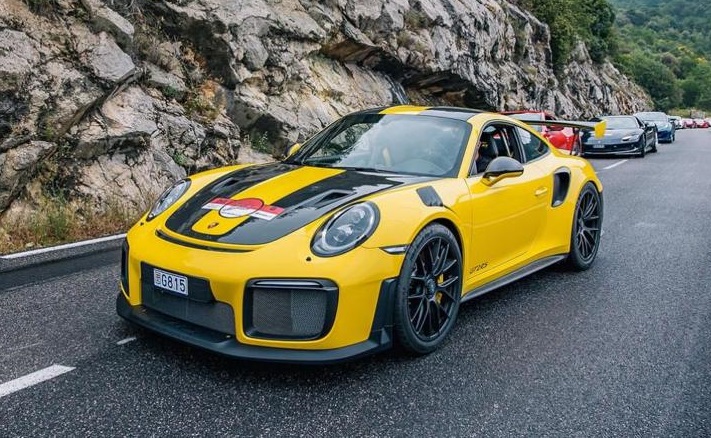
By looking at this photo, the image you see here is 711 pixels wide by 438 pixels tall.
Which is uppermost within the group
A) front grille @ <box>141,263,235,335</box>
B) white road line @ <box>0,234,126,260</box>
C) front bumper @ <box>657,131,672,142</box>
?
front grille @ <box>141,263,235,335</box>

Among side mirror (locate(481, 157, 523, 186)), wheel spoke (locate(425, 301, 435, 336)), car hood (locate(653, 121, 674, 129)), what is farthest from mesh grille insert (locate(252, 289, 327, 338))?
car hood (locate(653, 121, 674, 129))

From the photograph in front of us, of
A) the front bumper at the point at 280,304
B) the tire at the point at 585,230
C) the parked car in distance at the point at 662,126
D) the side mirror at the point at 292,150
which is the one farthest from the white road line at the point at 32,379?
the parked car in distance at the point at 662,126

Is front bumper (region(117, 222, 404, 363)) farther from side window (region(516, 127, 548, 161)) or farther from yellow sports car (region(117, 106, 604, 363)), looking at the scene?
side window (region(516, 127, 548, 161))

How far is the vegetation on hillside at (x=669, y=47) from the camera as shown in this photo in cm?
10056

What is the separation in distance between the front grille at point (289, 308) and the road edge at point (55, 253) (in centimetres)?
305

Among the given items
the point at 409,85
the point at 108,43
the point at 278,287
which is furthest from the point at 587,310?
the point at 409,85

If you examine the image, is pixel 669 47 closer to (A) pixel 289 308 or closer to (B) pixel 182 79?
(B) pixel 182 79

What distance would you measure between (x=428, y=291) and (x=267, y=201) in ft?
3.36

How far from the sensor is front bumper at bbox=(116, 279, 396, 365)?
305 cm

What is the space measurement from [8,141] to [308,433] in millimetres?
5862

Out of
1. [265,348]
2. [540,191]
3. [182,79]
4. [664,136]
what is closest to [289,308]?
[265,348]

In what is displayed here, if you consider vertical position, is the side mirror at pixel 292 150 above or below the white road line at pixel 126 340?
above

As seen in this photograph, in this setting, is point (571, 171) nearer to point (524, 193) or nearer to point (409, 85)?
point (524, 193)

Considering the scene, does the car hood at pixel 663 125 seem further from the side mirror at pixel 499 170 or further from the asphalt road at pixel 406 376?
the side mirror at pixel 499 170
